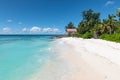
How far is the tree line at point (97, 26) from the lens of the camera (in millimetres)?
36600

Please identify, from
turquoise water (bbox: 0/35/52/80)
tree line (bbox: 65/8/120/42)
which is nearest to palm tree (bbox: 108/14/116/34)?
tree line (bbox: 65/8/120/42)

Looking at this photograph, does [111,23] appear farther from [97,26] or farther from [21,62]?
[21,62]

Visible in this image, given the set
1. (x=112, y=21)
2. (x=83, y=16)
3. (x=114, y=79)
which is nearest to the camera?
(x=114, y=79)

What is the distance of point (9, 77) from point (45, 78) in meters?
2.07

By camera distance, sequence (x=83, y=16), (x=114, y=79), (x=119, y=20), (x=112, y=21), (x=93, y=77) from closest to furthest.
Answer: (x=114, y=79) < (x=93, y=77) < (x=119, y=20) < (x=112, y=21) < (x=83, y=16)

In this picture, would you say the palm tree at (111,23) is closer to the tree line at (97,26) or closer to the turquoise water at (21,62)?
the tree line at (97,26)

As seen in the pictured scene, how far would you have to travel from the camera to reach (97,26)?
42344 millimetres

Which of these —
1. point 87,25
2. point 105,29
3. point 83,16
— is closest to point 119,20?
point 105,29

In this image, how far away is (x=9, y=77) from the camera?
832 cm

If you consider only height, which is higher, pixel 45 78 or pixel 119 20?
pixel 119 20

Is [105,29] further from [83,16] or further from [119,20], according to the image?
[83,16]

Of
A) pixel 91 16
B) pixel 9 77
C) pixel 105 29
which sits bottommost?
pixel 9 77

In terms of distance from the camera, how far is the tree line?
36.6 m

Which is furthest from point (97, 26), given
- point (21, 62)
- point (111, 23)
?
point (21, 62)
